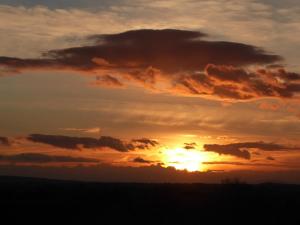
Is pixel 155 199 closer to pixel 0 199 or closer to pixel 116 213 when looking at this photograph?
pixel 116 213

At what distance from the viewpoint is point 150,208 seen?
5756 centimetres

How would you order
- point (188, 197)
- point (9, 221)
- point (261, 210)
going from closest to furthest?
point (9, 221)
point (261, 210)
point (188, 197)

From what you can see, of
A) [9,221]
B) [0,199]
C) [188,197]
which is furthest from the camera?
[188,197]

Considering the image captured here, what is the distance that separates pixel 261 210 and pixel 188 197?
10.7m

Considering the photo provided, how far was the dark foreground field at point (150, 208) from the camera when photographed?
1998 inches

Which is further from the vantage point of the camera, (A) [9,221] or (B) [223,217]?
(B) [223,217]

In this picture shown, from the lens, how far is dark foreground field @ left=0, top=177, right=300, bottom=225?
1998 inches

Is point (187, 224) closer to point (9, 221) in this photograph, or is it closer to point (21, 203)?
point (9, 221)

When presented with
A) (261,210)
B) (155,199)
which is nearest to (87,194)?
(155,199)

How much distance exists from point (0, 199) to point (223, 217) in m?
23.1

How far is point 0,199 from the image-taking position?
62188 millimetres

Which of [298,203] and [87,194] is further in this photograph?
[87,194]

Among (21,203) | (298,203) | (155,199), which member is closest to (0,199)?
(21,203)

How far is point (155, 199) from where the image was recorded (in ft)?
213
